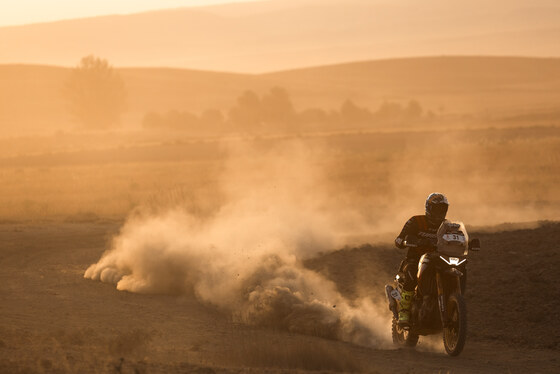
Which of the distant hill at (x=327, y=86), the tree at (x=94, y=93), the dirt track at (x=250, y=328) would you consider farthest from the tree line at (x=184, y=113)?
the dirt track at (x=250, y=328)

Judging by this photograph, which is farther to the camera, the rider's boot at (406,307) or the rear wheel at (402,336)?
the rear wheel at (402,336)

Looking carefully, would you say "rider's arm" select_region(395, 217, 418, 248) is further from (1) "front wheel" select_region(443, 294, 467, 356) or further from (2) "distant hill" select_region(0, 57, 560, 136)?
(2) "distant hill" select_region(0, 57, 560, 136)

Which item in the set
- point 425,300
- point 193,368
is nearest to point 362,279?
point 425,300

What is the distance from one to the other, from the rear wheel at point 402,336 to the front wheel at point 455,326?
0.70 metres

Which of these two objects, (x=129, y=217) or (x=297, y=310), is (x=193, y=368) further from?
(x=129, y=217)

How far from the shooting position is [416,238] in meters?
11.5

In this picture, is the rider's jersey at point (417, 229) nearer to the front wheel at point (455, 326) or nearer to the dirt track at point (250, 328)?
the front wheel at point (455, 326)

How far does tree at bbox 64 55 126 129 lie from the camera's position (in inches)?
3917

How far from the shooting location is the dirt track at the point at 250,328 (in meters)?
10.4

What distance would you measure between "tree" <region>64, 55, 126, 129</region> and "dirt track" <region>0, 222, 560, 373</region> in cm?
8187

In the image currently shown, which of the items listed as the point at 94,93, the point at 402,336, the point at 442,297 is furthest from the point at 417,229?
the point at 94,93

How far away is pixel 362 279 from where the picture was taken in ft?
52.4

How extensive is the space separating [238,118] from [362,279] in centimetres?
8640

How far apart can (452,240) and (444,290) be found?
67 cm
